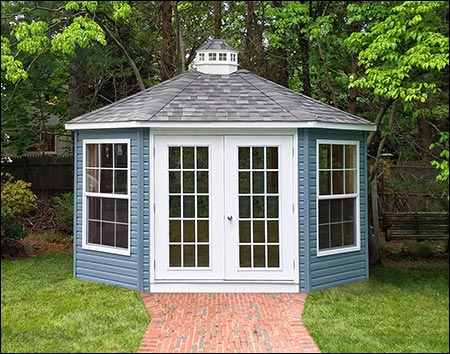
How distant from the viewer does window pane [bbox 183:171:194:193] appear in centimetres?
718

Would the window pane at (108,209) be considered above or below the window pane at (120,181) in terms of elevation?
below

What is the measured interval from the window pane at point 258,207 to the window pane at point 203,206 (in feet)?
2.16

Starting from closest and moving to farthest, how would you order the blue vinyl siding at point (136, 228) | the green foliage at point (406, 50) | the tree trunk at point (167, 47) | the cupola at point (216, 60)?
1. the green foliage at point (406, 50)
2. the blue vinyl siding at point (136, 228)
3. the cupola at point (216, 60)
4. the tree trunk at point (167, 47)

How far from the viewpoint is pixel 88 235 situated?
776cm

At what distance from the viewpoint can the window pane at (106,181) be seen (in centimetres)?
747

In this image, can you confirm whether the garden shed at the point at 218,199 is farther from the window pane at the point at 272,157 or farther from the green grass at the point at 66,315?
the green grass at the point at 66,315

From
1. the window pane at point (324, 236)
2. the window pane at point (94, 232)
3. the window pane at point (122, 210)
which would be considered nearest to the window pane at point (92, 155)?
the window pane at point (122, 210)

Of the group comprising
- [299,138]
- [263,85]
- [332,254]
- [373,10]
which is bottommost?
[332,254]

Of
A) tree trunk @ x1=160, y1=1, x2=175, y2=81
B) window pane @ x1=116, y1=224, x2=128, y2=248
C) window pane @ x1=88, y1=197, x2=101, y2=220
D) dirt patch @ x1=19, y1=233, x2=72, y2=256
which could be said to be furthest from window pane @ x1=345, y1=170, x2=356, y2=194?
dirt patch @ x1=19, y1=233, x2=72, y2=256

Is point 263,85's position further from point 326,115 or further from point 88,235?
point 88,235

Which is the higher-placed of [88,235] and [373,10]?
[373,10]

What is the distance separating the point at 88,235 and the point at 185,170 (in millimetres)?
1891

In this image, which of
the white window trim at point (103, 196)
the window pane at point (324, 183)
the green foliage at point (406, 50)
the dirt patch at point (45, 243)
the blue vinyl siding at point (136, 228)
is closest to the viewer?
the green foliage at point (406, 50)

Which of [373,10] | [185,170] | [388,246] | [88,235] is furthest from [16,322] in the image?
[388,246]
